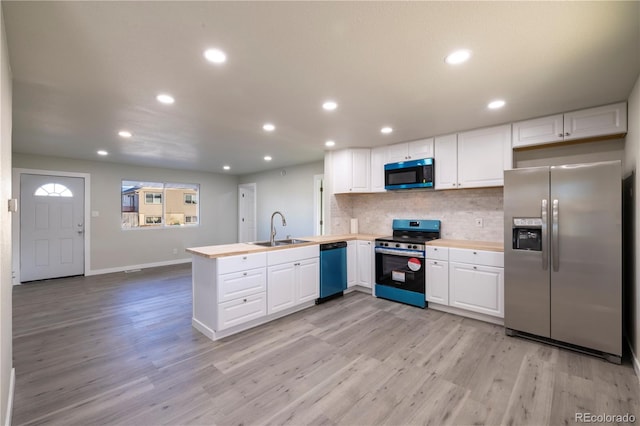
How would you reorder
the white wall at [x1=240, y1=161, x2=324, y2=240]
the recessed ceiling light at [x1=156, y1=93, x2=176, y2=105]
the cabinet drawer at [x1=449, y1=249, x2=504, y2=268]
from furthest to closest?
the white wall at [x1=240, y1=161, x2=324, y2=240] → the cabinet drawer at [x1=449, y1=249, x2=504, y2=268] → the recessed ceiling light at [x1=156, y1=93, x2=176, y2=105]

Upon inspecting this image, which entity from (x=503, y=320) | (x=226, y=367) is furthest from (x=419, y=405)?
(x=503, y=320)

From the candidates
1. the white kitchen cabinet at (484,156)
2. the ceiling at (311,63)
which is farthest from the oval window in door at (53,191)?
the white kitchen cabinet at (484,156)

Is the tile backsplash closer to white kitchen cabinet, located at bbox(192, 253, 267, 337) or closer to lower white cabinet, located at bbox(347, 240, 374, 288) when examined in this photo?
lower white cabinet, located at bbox(347, 240, 374, 288)

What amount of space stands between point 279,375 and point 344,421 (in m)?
0.67

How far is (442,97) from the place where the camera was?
2.57 m

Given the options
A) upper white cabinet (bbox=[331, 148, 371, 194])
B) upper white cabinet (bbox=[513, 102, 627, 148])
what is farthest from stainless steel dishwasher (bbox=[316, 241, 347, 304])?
upper white cabinet (bbox=[513, 102, 627, 148])

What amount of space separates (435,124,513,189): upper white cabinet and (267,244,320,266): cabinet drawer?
1.85 meters

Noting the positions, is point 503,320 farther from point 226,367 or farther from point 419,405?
point 226,367

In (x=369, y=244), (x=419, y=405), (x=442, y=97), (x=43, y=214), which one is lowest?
(x=419, y=405)

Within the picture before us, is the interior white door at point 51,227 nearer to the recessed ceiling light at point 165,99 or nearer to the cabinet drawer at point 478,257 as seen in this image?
the recessed ceiling light at point 165,99

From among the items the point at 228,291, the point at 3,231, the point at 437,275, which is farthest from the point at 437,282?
the point at 3,231

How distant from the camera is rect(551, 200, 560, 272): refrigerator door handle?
2621mm

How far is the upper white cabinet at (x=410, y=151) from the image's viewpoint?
3.93m

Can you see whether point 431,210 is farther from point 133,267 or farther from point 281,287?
point 133,267
